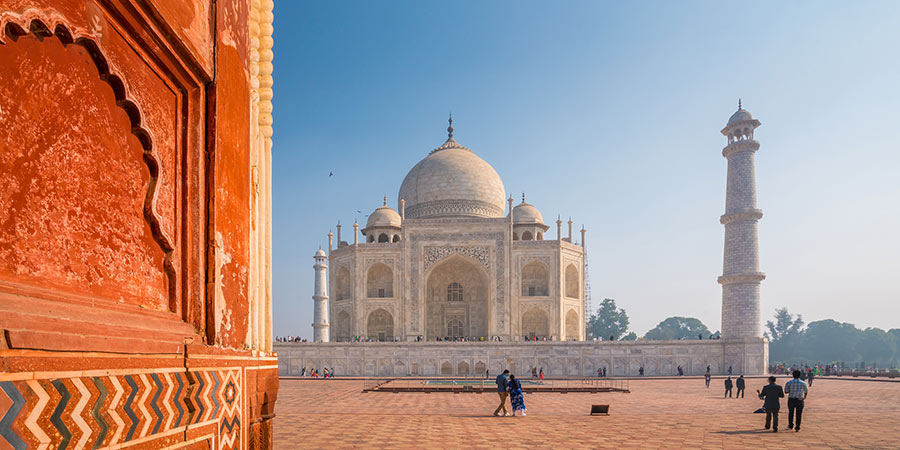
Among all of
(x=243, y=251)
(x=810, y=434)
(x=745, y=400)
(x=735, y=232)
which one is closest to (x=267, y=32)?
(x=243, y=251)

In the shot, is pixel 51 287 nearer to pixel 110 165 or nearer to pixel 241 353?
pixel 110 165

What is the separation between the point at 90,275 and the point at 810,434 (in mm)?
9053

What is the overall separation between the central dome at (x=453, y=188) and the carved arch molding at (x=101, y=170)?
109ft

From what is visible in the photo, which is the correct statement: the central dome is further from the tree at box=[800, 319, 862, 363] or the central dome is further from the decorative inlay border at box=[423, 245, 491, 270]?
the tree at box=[800, 319, 862, 363]

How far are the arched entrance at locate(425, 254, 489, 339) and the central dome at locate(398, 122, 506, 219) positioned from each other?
326 centimetres

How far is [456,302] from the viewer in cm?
3431

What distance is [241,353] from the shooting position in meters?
2.77

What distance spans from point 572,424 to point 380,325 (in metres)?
24.5

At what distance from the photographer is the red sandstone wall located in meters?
1.54

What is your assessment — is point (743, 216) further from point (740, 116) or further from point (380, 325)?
point (380, 325)

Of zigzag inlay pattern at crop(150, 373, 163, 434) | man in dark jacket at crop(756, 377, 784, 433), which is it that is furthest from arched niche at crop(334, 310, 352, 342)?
zigzag inlay pattern at crop(150, 373, 163, 434)

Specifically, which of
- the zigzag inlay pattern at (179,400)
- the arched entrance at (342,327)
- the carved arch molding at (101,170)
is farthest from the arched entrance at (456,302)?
the zigzag inlay pattern at (179,400)

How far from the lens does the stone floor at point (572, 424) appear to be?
24.8 feet

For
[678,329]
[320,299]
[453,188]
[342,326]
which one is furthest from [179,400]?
[678,329]
